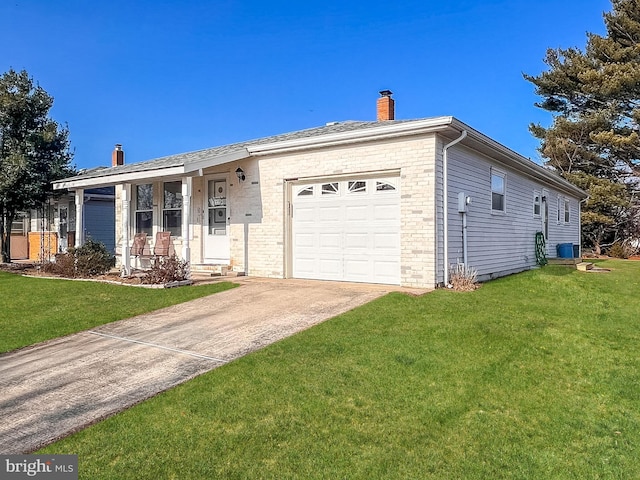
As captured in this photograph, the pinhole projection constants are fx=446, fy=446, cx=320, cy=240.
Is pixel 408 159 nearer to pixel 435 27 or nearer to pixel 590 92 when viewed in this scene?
pixel 435 27

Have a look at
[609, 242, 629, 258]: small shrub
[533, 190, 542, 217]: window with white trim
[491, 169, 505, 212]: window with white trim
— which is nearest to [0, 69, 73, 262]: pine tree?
[491, 169, 505, 212]: window with white trim

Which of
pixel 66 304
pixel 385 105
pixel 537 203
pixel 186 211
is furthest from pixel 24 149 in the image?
pixel 537 203

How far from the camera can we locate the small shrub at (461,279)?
8901mm

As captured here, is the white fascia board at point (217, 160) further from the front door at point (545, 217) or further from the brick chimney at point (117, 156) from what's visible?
the brick chimney at point (117, 156)

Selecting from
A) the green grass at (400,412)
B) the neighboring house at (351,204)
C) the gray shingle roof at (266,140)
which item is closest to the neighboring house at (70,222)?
the neighboring house at (351,204)

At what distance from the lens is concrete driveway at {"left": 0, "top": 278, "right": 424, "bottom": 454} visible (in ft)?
12.5

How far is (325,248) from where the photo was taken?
34.3 ft

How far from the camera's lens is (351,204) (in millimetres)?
9992

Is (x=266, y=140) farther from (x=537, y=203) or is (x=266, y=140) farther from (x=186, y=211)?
(x=537, y=203)

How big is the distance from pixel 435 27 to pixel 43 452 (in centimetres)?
1820

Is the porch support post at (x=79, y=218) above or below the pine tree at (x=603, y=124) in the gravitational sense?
below

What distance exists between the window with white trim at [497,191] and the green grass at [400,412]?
241 inches

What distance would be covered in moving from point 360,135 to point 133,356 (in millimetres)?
6343

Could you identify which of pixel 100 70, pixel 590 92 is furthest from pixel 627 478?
pixel 590 92
